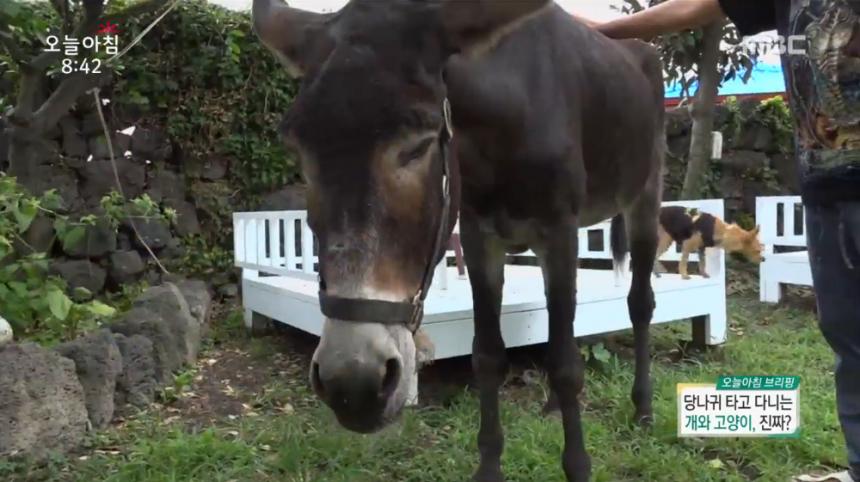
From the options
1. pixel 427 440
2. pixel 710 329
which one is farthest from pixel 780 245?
pixel 427 440

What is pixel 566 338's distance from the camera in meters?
2.54

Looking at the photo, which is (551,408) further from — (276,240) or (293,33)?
(276,240)

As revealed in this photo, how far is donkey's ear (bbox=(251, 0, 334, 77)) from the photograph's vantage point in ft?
5.48

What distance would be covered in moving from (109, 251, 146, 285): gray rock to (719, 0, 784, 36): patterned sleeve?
496cm

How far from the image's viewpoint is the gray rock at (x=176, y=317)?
4.27 meters

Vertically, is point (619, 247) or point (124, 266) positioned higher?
point (619, 247)

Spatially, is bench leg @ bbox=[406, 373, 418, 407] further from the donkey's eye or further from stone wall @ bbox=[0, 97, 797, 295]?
stone wall @ bbox=[0, 97, 797, 295]

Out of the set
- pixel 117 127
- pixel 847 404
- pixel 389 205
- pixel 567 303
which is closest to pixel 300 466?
pixel 567 303

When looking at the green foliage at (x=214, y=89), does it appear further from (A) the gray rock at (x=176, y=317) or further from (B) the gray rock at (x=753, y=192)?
(B) the gray rock at (x=753, y=192)

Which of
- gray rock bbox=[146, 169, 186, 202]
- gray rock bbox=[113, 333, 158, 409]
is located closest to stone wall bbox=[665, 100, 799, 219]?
gray rock bbox=[146, 169, 186, 202]

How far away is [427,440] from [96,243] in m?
3.63

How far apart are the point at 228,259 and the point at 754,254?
4336 mm

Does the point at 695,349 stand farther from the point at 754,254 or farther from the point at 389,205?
the point at 389,205

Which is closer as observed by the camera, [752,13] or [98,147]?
[752,13]
